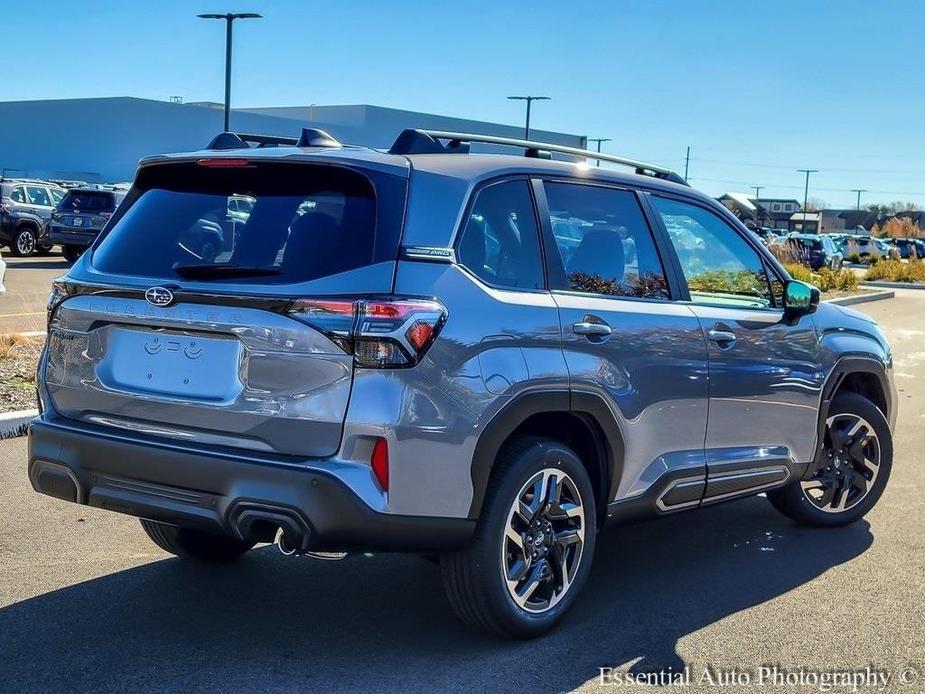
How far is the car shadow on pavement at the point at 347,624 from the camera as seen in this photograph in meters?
4.04

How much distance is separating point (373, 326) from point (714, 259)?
2337 millimetres

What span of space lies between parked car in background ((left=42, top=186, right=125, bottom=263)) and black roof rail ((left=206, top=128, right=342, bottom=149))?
19540 mm

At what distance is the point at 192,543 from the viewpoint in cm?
517

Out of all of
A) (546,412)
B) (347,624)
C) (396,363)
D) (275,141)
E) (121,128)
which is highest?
(121,128)

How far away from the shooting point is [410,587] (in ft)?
16.6

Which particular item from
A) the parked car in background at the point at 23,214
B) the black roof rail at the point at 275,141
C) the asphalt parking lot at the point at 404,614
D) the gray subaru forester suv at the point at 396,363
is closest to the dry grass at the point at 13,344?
the asphalt parking lot at the point at 404,614

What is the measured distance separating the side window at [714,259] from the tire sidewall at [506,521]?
1.21 meters

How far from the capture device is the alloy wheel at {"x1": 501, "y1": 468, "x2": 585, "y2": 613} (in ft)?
14.1

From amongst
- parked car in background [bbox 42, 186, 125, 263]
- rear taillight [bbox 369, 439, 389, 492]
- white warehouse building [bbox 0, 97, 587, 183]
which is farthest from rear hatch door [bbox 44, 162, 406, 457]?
white warehouse building [bbox 0, 97, 587, 183]

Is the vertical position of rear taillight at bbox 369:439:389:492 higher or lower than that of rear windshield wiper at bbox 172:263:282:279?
lower

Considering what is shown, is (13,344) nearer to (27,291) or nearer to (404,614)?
(404,614)

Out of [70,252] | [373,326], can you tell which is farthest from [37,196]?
[373,326]

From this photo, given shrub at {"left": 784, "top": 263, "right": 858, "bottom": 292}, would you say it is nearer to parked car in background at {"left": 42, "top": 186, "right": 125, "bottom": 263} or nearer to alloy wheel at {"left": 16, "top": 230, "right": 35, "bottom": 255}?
parked car in background at {"left": 42, "top": 186, "right": 125, "bottom": 263}

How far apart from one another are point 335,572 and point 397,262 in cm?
193
